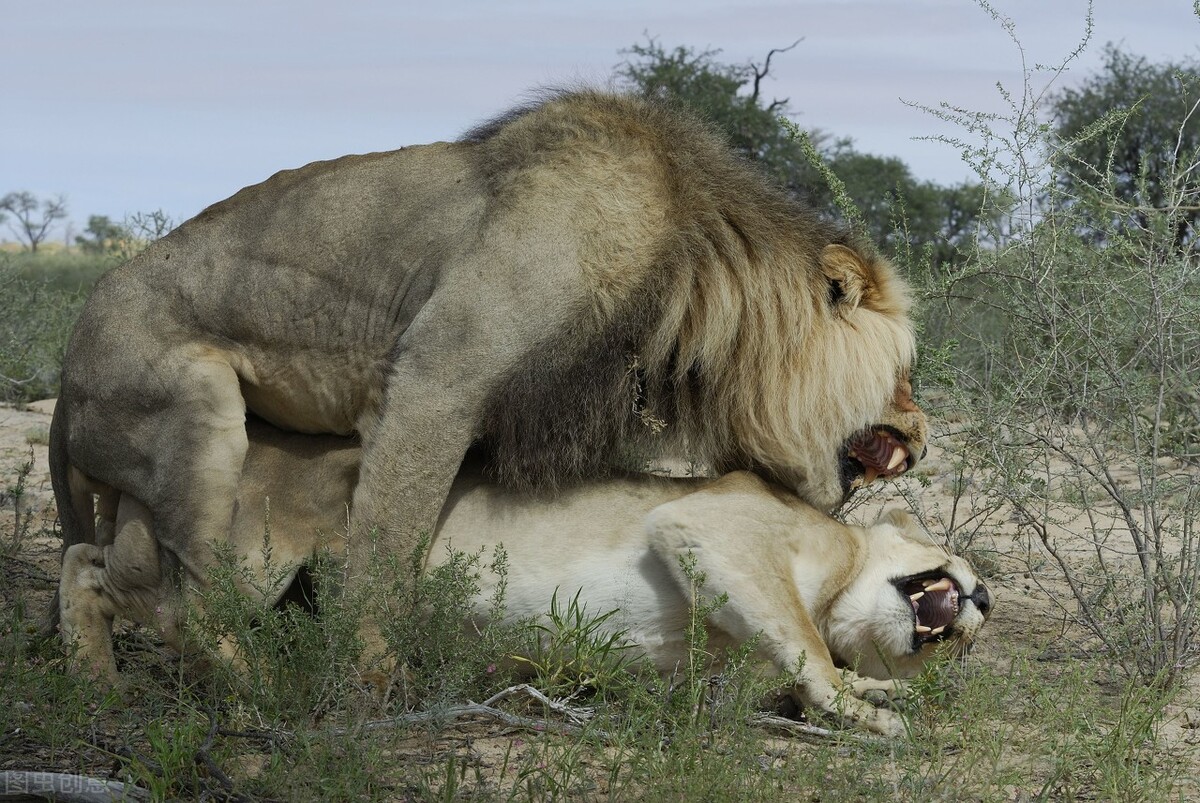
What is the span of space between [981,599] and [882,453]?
0.58 metres

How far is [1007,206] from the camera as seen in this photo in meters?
4.90

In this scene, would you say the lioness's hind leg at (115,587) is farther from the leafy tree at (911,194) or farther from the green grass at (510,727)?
the leafy tree at (911,194)

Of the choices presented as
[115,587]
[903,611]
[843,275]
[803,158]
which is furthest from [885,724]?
[803,158]

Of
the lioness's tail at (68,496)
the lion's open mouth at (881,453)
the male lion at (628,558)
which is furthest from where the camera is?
the lioness's tail at (68,496)

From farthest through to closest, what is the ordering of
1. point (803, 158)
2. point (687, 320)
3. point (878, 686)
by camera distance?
point (803, 158), point (687, 320), point (878, 686)

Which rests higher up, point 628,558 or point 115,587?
point 628,558

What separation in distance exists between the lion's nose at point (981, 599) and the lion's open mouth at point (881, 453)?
1.54 ft

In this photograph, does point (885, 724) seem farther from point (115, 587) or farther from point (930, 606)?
point (115, 587)

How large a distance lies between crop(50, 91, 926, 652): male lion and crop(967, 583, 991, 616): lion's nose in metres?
0.48

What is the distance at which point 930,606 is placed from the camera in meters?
4.31

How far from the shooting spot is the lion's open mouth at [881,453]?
Answer: 4.49m

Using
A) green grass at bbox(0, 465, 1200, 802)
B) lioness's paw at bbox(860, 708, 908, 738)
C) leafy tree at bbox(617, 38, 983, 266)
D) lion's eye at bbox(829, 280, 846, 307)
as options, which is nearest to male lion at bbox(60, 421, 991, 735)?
green grass at bbox(0, 465, 1200, 802)

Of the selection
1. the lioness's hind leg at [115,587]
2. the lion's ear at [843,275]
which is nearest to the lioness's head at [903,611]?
the lion's ear at [843,275]

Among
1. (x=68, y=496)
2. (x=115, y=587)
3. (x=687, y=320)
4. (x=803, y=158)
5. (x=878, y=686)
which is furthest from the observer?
(x=803, y=158)
